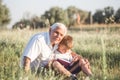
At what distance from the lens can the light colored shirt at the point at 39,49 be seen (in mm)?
5250

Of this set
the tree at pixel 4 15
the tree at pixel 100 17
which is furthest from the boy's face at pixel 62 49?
the tree at pixel 4 15

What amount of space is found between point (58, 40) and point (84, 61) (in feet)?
1.87

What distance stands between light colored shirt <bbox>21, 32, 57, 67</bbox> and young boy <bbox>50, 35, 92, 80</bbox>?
0.48 feet

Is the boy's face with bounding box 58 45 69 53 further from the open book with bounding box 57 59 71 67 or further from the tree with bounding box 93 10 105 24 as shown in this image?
the tree with bounding box 93 10 105 24

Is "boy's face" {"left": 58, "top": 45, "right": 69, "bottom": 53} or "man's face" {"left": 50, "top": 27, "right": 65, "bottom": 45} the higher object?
"man's face" {"left": 50, "top": 27, "right": 65, "bottom": 45}

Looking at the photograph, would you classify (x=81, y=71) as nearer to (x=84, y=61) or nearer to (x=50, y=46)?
(x=84, y=61)

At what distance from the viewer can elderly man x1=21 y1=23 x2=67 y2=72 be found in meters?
5.23

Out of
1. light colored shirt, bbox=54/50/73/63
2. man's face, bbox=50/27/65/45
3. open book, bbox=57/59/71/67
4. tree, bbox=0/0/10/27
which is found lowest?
tree, bbox=0/0/10/27

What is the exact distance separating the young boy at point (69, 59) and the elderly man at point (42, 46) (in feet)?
0.46

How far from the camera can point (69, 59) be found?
5723 mm

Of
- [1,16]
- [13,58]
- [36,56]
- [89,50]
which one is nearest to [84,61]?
[36,56]

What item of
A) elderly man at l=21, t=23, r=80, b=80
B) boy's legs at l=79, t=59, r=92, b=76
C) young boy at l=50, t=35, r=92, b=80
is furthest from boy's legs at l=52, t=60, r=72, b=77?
boy's legs at l=79, t=59, r=92, b=76

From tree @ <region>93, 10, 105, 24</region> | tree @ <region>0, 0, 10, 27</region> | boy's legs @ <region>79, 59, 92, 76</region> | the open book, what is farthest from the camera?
tree @ <region>0, 0, 10, 27</region>

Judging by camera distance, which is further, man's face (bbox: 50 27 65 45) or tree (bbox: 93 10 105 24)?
tree (bbox: 93 10 105 24)
